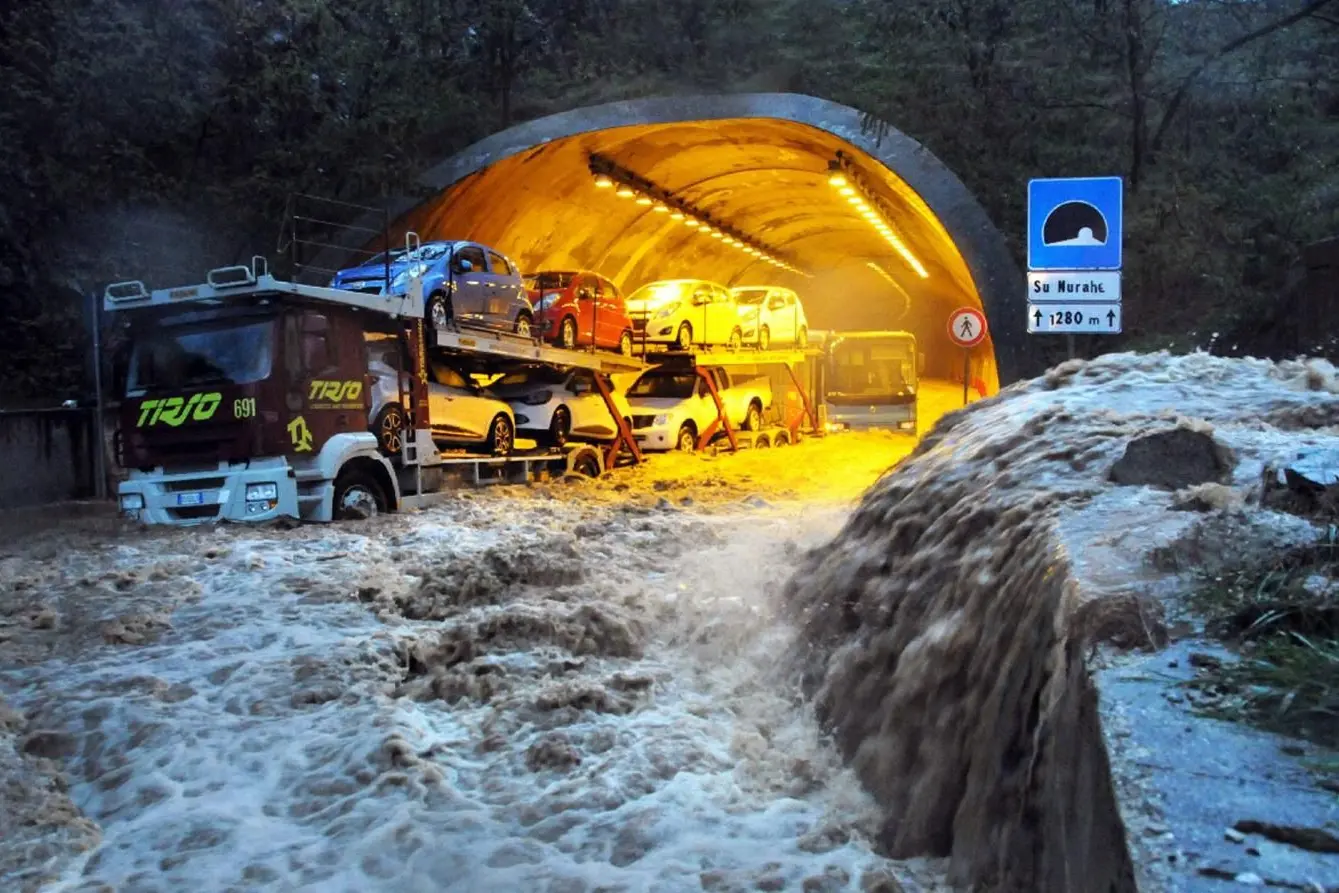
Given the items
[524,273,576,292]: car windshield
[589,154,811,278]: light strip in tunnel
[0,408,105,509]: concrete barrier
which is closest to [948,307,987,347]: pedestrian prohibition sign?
[524,273,576,292]: car windshield

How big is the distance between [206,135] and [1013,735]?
20.1m

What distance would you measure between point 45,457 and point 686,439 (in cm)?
1063

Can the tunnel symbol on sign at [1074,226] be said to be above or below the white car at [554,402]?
above

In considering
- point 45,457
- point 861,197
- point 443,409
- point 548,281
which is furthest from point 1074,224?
point 861,197

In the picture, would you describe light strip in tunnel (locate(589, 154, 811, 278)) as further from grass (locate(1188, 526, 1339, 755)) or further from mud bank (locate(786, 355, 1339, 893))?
grass (locate(1188, 526, 1339, 755))

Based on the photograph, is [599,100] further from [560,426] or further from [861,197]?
[560,426]

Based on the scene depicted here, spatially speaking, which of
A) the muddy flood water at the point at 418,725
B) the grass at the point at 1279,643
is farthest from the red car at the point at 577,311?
the grass at the point at 1279,643

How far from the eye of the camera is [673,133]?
69.8ft

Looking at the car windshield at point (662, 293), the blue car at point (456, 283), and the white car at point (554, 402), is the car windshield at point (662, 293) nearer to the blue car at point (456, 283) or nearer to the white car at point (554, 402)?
the white car at point (554, 402)

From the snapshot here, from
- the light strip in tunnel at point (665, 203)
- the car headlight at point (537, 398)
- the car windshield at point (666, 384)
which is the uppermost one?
A: the light strip in tunnel at point (665, 203)

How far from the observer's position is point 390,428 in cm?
1386

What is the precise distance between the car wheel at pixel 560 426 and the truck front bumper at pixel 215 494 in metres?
6.00

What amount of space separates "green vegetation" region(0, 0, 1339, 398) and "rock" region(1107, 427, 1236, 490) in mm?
11592

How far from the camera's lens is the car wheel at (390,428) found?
13703 millimetres
